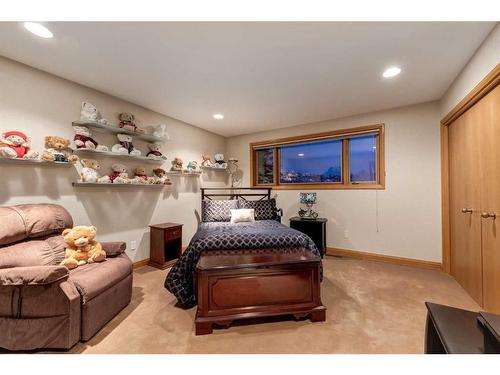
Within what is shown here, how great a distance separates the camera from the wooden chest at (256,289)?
1.76 m

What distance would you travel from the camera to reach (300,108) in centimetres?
329

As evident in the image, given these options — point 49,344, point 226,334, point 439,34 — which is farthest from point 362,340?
point 439,34

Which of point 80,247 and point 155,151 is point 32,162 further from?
point 155,151

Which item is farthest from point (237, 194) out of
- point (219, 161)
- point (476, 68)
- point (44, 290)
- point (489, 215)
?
point (476, 68)

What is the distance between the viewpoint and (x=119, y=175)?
2773 millimetres

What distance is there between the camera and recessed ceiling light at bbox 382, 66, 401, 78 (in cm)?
219

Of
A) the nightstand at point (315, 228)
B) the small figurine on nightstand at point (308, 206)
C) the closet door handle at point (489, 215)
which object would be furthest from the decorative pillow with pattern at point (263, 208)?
the closet door handle at point (489, 215)

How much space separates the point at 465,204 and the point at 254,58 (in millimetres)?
2742

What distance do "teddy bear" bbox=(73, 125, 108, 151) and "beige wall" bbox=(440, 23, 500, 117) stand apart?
Result: 12.6 feet

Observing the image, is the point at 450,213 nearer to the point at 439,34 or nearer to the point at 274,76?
the point at 439,34

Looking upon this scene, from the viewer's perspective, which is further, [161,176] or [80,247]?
[161,176]

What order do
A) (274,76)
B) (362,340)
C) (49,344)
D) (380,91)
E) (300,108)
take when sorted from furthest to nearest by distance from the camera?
(300,108)
(380,91)
(274,76)
(362,340)
(49,344)

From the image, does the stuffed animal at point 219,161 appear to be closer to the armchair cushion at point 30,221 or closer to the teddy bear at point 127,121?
the teddy bear at point 127,121
